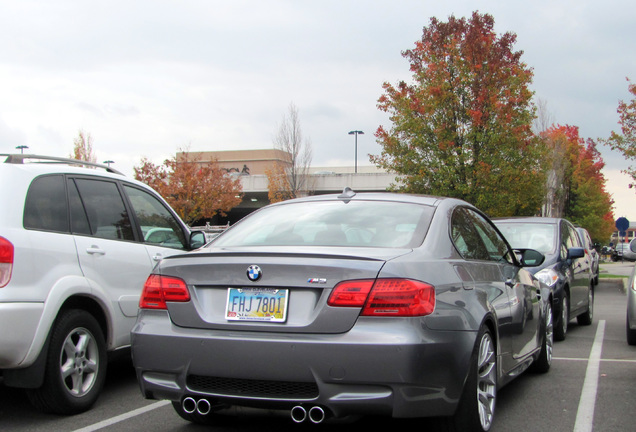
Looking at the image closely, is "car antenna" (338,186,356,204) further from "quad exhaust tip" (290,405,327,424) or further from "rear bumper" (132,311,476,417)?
"quad exhaust tip" (290,405,327,424)

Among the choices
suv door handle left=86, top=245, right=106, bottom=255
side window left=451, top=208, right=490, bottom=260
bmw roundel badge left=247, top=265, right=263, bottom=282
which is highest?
side window left=451, top=208, right=490, bottom=260

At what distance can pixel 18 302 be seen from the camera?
4.68m

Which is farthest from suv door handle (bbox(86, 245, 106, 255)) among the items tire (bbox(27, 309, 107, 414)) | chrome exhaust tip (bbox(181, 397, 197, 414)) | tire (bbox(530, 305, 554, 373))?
tire (bbox(530, 305, 554, 373))

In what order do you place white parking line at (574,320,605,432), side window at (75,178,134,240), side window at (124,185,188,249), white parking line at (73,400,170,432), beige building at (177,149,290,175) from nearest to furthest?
white parking line at (73,400,170,432) → white parking line at (574,320,605,432) → side window at (75,178,134,240) → side window at (124,185,188,249) → beige building at (177,149,290,175)

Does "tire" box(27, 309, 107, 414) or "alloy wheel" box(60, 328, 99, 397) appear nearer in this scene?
"tire" box(27, 309, 107, 414)

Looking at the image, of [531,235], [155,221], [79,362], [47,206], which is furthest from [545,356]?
[47,206]

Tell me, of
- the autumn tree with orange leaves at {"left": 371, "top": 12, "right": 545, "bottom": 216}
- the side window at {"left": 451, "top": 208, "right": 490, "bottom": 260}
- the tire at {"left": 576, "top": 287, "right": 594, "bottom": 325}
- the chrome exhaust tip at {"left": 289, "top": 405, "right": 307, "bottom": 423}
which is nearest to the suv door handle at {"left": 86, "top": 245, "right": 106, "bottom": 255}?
the chrome exhaust tip at {"left": 289, "top": 405, "right": 307, "bottom": 423}

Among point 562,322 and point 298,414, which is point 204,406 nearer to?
point 298,414

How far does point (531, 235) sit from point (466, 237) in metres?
5.27

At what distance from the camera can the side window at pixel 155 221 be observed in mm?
6586

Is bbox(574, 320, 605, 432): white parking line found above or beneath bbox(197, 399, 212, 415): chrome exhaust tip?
beneath

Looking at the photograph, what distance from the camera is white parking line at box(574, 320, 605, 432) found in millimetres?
4844

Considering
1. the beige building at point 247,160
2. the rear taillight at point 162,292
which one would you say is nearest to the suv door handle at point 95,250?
the rear taillight at point 162,292

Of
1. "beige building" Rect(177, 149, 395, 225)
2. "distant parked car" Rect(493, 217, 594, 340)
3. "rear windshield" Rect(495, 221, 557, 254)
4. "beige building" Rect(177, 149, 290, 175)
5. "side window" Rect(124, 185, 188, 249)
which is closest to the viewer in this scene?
"side window" Rect(124, 185, 188, 249)
